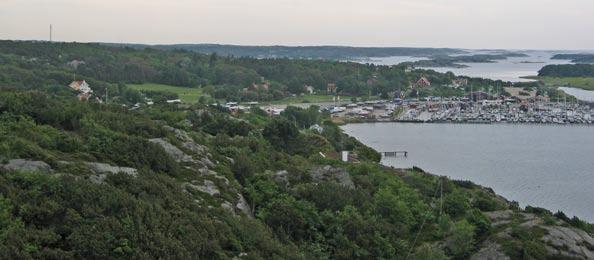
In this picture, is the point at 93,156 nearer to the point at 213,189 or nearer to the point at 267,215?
the point at 213,189

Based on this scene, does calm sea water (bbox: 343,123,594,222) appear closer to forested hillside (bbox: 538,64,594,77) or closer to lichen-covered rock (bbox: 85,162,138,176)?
lichen-covered rock (bbox: 85,162,138,176)

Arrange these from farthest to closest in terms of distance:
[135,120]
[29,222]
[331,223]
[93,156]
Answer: [135,120] < [331,223] < [93,156] < [29,222]

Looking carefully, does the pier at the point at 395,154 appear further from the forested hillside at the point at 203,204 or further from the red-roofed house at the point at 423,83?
the red-roofed house at the point at 423,83

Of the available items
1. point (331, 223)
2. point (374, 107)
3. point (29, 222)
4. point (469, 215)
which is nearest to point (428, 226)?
point (469, 215)

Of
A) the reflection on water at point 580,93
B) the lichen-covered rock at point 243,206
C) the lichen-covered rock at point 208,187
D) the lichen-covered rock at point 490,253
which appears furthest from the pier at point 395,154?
the reflection on water at point 580,93

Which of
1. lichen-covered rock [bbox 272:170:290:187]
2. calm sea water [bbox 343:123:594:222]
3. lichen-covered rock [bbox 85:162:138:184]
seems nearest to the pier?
calm sea water [bbox 343:123:594:222]

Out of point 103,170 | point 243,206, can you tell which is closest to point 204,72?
point 243,206
